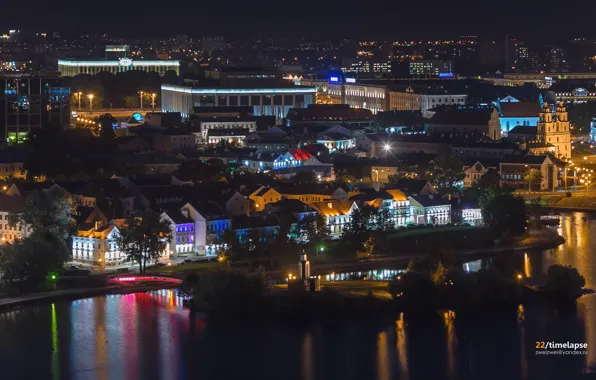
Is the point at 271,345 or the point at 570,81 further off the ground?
the point at 570,81

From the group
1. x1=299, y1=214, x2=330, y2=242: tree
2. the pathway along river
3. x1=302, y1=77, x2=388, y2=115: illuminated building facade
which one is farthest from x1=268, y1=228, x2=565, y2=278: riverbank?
x1=302, y1=77, x2=388, y2=115: illuminated building facade

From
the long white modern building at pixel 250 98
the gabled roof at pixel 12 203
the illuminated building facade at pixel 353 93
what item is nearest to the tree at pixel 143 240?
the gabled roof at pixel 12 203

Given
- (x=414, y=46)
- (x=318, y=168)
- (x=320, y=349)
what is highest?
(x=414, y=46)

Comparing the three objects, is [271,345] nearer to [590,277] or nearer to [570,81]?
[590,277]

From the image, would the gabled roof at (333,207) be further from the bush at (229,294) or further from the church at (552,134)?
the church at (552,134)

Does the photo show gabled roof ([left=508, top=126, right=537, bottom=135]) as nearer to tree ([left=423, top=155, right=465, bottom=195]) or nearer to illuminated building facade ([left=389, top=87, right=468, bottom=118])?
tree ([left=423, top=155, right=465, bottom=195])

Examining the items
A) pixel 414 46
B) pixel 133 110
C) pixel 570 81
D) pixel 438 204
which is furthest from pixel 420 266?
pixel 414 46

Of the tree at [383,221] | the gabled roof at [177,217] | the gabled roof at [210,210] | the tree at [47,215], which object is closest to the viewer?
the tree at [47,215]
